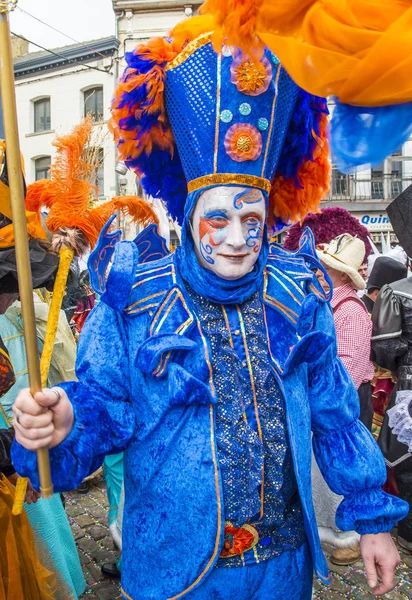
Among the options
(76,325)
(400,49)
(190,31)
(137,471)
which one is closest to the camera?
(400,49)

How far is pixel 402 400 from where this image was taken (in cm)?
342

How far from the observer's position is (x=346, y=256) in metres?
3.94

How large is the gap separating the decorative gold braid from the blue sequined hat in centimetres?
76

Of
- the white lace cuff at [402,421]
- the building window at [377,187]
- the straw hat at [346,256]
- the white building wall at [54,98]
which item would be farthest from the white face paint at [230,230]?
the building window at [377,187]

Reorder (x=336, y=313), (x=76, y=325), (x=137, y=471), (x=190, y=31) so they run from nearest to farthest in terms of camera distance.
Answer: (x=137, y=471) < (x=190, y=31) < (x=336, y=313) < (x=76, y=325)

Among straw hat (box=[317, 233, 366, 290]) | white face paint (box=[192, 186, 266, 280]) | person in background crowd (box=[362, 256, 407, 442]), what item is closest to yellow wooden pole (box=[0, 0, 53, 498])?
white face paint (box=[192, 186, 266, 280])

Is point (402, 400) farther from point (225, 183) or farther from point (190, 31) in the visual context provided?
point (190, 31)

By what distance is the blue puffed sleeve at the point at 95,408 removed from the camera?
4.82 feet

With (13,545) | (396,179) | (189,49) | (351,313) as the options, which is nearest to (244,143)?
(189,49)

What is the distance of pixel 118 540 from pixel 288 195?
230 centimetres

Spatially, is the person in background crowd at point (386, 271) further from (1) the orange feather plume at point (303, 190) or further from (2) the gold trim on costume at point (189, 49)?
(2) the gold trim on costume at point (189, 49)

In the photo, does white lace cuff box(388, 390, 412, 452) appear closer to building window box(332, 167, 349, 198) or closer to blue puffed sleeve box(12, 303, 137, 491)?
blue puffed sleeve box(12, 303, 137, 491)

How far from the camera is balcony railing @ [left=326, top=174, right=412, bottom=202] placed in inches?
729

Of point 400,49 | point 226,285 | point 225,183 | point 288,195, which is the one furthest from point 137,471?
point 400,49
